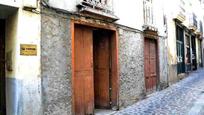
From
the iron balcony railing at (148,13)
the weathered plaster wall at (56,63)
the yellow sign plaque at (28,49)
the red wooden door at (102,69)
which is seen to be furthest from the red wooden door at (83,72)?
the iron balcony railing at (148,13)

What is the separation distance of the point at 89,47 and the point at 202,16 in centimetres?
2944

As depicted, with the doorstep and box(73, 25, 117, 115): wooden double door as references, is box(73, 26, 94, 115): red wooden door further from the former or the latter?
the doorstep

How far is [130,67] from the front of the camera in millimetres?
10734

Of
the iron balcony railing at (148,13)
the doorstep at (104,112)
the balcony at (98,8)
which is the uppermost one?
the iron balcony railing at (148,13)

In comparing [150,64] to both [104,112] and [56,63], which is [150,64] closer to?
[104,112]

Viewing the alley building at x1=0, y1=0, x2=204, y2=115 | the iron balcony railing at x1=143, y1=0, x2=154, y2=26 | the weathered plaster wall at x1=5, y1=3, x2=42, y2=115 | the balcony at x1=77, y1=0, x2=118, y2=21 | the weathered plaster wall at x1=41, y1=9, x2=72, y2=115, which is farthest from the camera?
the iron balcony railing at x1=143, y1=0, x2=154, y2=26

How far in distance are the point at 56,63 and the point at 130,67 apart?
172 inches

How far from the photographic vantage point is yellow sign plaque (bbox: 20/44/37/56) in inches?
231

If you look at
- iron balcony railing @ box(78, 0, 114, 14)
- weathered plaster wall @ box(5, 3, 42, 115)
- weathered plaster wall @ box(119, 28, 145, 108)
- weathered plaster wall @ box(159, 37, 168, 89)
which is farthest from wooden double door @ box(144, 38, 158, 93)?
weathered plaster wall @ box(5, 3, 42, 115)

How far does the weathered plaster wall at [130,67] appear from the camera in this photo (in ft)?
32.7

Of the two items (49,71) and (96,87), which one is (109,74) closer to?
(96,87)

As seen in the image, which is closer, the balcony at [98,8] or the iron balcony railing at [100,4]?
the balcony at [98,8]

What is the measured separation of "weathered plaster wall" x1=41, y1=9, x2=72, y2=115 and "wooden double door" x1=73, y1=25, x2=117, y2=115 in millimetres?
662

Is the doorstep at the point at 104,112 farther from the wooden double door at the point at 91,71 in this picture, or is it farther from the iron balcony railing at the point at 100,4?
the iron balcony railing at the point at 100,4
